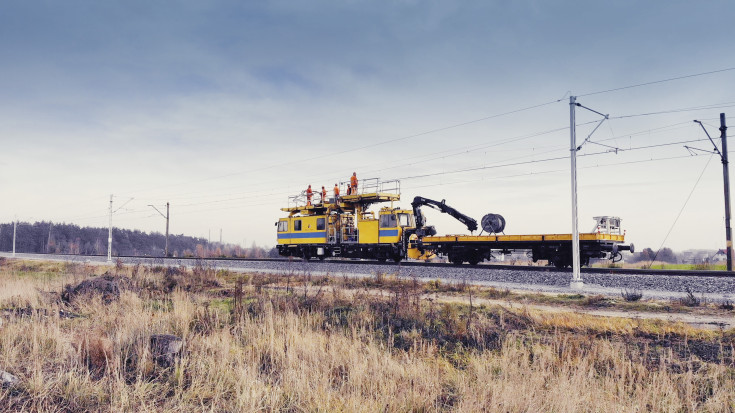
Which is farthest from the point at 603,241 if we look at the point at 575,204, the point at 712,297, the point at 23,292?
A: the point at 23,292

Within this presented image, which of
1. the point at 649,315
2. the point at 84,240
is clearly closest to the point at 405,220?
the point at 649,315

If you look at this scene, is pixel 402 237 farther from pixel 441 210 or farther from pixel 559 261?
pixel 559 261

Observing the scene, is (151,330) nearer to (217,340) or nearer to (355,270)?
(217,340)

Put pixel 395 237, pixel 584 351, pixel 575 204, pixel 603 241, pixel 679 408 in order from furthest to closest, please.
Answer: pixel 395 237, pixel 603 241, pixel 575 204, pixel 584 351, pixel 679 408

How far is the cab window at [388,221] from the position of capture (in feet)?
82.6

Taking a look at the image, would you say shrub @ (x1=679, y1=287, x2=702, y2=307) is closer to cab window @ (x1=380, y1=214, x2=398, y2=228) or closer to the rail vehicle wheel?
the rail vehicle wheel

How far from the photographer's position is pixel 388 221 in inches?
997

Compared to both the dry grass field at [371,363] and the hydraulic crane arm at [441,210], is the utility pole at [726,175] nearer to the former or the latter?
the hydraulic crane arm at [441,210]

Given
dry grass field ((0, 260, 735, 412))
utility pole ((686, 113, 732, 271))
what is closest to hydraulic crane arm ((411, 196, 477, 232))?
utility pole ((686, 113, 732, 271))

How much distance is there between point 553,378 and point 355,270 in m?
15.3

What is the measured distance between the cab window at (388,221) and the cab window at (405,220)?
0.26 m

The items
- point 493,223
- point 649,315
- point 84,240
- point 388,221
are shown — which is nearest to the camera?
point 649,315

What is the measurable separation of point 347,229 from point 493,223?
9006mm

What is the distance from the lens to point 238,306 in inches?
413
